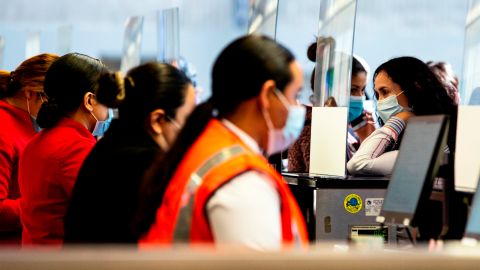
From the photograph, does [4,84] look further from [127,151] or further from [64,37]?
[64,37]

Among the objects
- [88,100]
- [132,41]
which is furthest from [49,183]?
[132,41]

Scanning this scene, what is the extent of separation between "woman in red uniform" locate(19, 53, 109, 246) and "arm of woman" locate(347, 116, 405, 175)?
3.34ft

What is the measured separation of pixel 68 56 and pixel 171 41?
15.9ft

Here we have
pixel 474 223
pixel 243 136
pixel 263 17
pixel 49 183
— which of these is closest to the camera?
pixel 243 136

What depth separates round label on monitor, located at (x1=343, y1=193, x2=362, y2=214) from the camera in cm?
315

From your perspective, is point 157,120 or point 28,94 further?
point 28,94

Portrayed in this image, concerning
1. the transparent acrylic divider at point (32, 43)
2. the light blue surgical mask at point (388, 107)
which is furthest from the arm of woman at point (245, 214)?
the transparent acrylic divider at point (32, 43)

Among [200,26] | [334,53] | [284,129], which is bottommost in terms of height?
[284,129]

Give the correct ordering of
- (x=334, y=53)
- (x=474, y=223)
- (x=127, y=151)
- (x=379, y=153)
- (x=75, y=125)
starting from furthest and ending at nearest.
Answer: (x=334, y=53), (x=379, y=153), (x=75, y=125), (x=127, y=151), (x=474, y=223)

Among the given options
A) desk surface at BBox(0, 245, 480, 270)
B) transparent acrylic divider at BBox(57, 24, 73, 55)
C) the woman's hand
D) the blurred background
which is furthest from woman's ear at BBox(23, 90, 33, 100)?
transparent acrylic divider at BBox(57, 24, 73, 55)

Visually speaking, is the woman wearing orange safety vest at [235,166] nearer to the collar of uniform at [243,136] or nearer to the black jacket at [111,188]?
the collar of uniform at [243,136]

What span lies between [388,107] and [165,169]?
203 centimetres

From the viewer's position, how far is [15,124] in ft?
12.1

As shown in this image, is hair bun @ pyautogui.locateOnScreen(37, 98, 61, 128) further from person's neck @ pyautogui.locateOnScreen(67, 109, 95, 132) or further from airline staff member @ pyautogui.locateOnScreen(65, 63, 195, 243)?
airline staff member @ pyautogui.locateOnScreen(65, 63, 195, 243)
